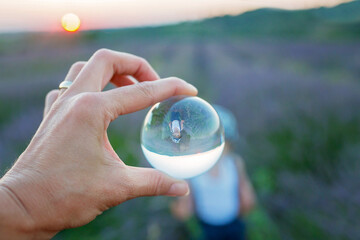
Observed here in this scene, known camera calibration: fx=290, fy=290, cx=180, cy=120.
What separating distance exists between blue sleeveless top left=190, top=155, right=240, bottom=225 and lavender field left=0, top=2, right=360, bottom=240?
1.93ft

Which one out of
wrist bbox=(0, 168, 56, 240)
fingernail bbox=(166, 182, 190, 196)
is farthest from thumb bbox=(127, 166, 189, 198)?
wrist bbox=(0, 168, 56, 240)

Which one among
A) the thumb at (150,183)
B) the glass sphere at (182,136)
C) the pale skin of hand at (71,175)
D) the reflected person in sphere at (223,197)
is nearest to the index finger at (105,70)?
the pale skin of hand at (71,175)

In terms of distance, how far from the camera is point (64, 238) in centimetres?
358

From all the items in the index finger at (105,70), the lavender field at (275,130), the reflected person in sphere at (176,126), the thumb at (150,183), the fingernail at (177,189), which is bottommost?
the lavender field at (275,130)

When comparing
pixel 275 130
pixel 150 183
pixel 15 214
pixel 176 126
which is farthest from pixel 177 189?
pixel 275 130

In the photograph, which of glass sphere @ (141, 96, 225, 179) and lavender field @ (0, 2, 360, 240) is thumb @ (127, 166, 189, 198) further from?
lavender field @ (0, 2, 360, 240)

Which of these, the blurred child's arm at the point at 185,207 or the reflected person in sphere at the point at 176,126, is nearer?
the reflected person in sphere at the point at 176,126

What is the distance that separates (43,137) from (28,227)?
1.21ft

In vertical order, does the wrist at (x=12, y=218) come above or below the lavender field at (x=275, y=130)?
above

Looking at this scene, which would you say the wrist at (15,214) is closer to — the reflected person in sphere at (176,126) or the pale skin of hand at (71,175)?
the pale skin of hand at (71,175)

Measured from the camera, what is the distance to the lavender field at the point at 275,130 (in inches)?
148

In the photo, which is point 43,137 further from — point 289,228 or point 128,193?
point 289,228

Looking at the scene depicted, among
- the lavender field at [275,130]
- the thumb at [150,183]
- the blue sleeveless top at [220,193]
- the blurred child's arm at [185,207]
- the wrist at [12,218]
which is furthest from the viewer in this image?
the lavender field at [275,130]

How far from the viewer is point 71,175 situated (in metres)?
1.19
